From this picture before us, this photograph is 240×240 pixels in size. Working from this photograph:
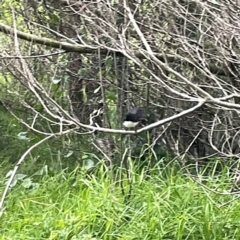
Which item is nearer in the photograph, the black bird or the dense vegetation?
the dense vegetation

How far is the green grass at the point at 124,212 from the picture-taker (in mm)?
3311

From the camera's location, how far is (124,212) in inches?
137

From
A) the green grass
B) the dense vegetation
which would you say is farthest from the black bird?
the green grass

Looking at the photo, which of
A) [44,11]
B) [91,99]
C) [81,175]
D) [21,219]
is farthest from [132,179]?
[44,11]

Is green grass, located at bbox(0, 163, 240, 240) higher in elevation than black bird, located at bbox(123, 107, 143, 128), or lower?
lower

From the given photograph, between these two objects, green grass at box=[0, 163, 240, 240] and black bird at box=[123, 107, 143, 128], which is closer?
green grass at box=[0, 163, 240, 240]

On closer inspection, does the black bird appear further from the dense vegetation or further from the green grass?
the green grass

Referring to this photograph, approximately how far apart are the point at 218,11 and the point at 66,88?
5.38 ft

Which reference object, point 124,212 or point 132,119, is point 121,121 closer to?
point 132,119

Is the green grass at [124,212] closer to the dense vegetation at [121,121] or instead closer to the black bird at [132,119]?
the dense vegetation at [121,121]

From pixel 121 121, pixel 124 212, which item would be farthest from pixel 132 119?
pixel 124 212

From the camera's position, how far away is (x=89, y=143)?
15.2 feet

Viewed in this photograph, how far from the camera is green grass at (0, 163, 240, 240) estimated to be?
10.9ft

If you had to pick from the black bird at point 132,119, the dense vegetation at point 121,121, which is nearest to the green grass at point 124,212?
the dense vegetation at point 121,121
